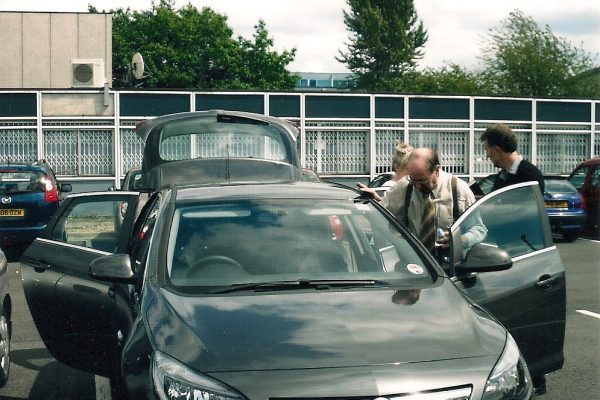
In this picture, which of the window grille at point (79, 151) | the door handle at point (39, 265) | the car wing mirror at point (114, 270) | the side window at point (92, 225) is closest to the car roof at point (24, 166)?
the side window at point (92, 225)

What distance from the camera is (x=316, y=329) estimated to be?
163 inches

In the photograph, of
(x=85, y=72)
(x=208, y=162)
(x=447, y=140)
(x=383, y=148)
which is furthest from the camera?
(x=85, y=72)

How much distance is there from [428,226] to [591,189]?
53.7 ft

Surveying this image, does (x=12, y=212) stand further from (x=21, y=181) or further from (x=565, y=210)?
(x=565, y=210)

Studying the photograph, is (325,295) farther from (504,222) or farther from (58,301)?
(58,301)

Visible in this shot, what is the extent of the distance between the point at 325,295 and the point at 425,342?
613 mm

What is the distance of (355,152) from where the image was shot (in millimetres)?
31125

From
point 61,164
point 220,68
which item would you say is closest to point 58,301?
point 61,164

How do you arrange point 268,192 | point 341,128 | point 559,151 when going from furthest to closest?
point 559,151 < point 341,128 < point 268,192

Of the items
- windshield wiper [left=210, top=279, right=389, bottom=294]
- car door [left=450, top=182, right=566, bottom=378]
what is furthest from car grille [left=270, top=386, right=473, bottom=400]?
car door [left=450, top=182, right=566, bottom=378]

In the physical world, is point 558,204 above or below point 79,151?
below

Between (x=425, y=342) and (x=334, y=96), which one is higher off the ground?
(x=334, y=96)

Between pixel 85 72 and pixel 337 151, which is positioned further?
pixel 85 72

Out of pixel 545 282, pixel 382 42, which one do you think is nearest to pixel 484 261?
pixel 545 282
